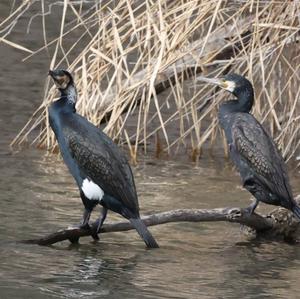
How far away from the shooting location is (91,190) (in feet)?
22.9

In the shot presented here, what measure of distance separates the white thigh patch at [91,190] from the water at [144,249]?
0.26 meters

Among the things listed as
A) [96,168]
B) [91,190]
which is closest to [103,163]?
[96,168]

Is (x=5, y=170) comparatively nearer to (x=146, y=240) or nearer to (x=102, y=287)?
(x=146, y=240)

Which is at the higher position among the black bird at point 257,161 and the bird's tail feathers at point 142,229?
the black bird at point 257,161

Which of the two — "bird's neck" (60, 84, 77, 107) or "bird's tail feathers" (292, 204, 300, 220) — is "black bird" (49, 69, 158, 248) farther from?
"bird's tail feathers" (292, 204, 300, 220)

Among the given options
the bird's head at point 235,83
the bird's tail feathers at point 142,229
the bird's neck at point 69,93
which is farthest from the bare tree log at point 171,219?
the bird's head at point 235,83

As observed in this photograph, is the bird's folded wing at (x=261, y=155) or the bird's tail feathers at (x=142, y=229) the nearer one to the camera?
the bird's tail feathers at (x=142, y=229)

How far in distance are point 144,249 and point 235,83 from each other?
136cm

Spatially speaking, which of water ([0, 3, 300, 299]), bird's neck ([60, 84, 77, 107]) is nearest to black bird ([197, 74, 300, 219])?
water ([0, 3, 300, 299])

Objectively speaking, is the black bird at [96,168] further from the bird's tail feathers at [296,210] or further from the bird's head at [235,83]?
the bird's head at [235,83]

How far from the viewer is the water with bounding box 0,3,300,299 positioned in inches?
241

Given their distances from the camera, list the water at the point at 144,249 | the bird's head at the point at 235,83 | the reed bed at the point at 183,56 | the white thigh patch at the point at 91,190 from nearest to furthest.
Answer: the water at the point at 144,249 → the white thigh patch at the point at 91,190 → the bird's head at the point at 235,83 → the reed bed at the point at 183,56

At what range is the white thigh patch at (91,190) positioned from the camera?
22.8 feet

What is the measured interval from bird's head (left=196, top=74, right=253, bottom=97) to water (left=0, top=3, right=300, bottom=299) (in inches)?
32.4
